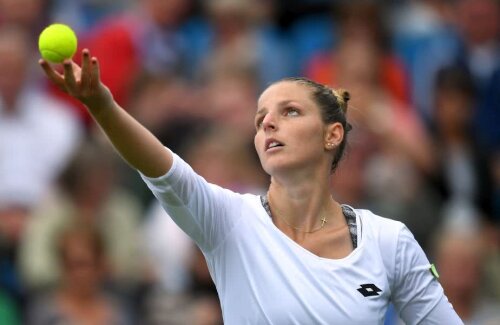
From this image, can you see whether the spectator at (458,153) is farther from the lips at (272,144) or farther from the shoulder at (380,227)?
the lips at (272,144)

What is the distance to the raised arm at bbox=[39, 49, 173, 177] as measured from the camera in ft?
13.1

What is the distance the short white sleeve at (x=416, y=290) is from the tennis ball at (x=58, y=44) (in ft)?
5.00

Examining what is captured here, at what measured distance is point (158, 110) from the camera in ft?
29.4

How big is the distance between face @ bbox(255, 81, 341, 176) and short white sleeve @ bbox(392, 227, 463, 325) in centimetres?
48

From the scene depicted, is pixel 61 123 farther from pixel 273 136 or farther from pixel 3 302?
pixel 273 136

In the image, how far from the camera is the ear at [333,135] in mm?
4773

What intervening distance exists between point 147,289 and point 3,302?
897 mm

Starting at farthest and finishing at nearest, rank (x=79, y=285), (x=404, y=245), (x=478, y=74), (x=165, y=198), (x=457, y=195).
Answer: (x=478, y=74) < (x=457, y=195) < (x=79, y=285) < (x=404, y=245) < (x=165, y=198)

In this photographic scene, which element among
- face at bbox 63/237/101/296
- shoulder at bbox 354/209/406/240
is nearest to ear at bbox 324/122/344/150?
shoulder at bbox 354/209/406/240

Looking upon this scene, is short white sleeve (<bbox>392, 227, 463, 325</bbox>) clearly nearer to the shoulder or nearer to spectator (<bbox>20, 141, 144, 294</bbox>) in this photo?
the shoulder

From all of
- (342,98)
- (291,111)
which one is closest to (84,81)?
(291,111)

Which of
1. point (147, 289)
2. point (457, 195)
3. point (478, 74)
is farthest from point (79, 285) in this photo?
point (478, 74)

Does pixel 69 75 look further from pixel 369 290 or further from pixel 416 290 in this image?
pixel 416 290

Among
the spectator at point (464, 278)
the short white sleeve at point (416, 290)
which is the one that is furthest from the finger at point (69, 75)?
the spectator at point (464, 278)
